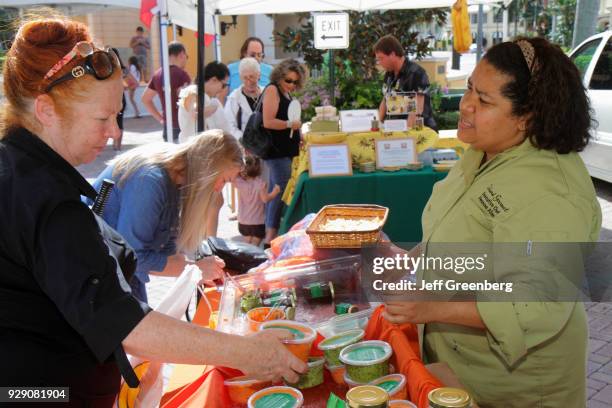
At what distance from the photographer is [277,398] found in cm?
155

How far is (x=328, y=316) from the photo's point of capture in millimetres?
2281

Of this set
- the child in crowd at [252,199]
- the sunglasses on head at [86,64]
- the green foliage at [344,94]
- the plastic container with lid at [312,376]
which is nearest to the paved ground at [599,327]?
the child in crowd at [252,199]

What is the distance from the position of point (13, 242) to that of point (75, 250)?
5.0 inches

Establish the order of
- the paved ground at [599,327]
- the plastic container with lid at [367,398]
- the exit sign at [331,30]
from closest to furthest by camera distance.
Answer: the plastic container with lid at [367,398], the paved ground at [599,327], the exit sign at [331,30]

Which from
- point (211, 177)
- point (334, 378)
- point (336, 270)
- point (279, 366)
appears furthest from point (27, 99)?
point (336, 270)

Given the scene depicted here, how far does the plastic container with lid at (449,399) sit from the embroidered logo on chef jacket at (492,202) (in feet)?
1.87

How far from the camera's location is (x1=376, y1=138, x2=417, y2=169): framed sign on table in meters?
5.38

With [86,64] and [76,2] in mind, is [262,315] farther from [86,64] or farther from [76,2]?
[76,2]

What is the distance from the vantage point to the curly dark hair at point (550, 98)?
1709 millimetres

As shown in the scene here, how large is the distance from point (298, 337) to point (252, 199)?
3951mm

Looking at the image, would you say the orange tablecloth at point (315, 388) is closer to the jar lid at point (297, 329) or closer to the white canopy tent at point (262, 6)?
the jar lid at point (297, 329)

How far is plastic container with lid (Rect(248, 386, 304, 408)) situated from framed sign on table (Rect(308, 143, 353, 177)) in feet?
12.3

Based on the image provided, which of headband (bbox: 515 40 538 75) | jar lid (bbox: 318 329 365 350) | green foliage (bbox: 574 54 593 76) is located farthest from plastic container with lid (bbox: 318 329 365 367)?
green foliage (bbox: 574 54 593 76)

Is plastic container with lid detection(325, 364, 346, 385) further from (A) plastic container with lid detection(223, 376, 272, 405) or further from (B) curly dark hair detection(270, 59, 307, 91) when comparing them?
(B) curly dark hair detection(270, 59, 307, 91)
